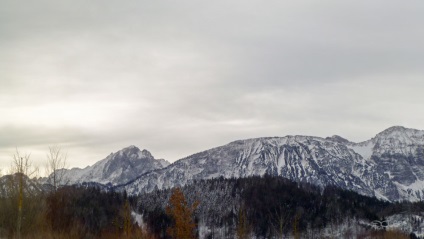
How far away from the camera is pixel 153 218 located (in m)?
159

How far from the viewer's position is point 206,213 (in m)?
192

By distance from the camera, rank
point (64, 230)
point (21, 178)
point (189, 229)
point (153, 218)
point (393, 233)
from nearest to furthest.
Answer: point (21, 178) < point (64, 230) < point (189, 229) < point (393, 233) < point (153, 218)

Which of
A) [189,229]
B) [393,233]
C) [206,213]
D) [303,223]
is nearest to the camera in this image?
[189,229]

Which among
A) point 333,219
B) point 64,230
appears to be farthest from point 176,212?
point 333,219

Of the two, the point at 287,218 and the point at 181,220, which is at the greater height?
the point at 181,220

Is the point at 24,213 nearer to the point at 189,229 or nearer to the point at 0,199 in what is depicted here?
the point at 0,199

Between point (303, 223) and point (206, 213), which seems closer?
point (303, 223)

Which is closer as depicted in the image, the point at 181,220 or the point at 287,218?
the point at 181,220

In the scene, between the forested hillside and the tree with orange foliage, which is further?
the forested hillside

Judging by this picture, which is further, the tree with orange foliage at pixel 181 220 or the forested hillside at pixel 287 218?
the forested hillside at pixel 287 218

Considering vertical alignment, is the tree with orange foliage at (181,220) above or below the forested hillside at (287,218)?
above

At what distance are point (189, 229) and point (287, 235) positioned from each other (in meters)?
118

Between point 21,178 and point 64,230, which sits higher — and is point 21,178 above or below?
above

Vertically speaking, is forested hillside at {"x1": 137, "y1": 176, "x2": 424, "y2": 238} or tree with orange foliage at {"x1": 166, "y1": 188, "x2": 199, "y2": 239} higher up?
tree with orange foliage at {"x1": 166, "y1": 188, "x2": 199, "y2": 239}
